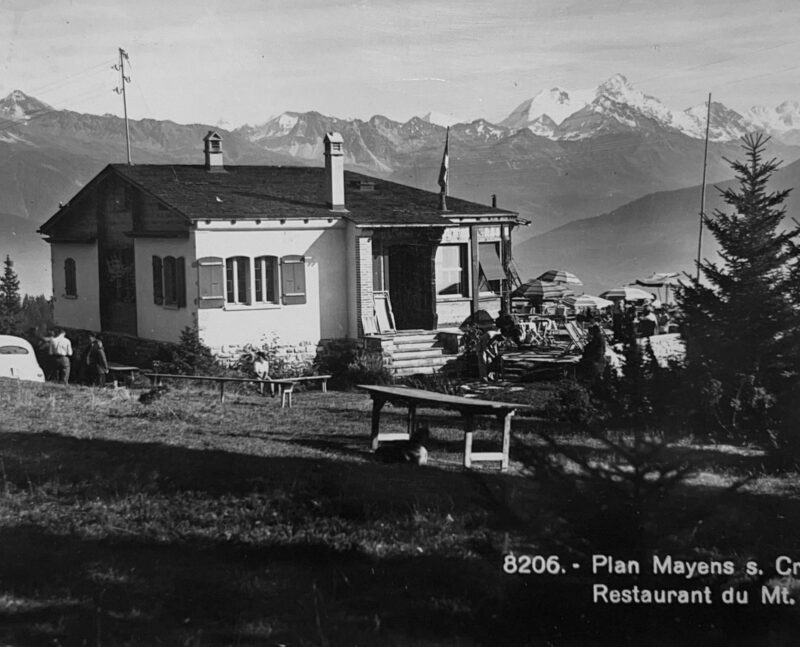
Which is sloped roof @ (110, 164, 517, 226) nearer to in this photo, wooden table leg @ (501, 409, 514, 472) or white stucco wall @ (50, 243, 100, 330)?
white stucco wall @ (50, 243, 100, 330)

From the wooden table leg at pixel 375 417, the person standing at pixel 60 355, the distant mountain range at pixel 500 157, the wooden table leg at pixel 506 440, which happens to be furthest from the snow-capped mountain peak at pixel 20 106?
the wooden table leg at pixel 506 440

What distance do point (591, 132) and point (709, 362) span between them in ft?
250

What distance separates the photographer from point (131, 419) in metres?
13.3

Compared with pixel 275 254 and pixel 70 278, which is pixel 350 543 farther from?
pixel 70 278

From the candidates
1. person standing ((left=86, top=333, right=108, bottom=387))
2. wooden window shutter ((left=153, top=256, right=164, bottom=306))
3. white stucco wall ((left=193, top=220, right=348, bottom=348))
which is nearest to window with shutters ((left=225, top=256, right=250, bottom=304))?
white stucco wall ((left=193, top=220, right=348, bottom=348))

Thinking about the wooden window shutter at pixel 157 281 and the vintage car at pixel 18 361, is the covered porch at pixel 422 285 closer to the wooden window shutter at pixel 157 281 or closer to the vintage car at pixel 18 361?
the wooden window shutter at pixel 157 281

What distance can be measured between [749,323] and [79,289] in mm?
21949

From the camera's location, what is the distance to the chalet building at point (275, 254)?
22125mm

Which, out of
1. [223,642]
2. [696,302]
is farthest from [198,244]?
[223,642]

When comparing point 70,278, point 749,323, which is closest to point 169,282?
point 70,278

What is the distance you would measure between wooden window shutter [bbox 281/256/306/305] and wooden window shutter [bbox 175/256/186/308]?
7.88 ft

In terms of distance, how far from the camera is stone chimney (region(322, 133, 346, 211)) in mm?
23234

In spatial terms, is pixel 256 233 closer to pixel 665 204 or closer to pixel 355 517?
pixel 355 517

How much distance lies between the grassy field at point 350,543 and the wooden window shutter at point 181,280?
429 inches
